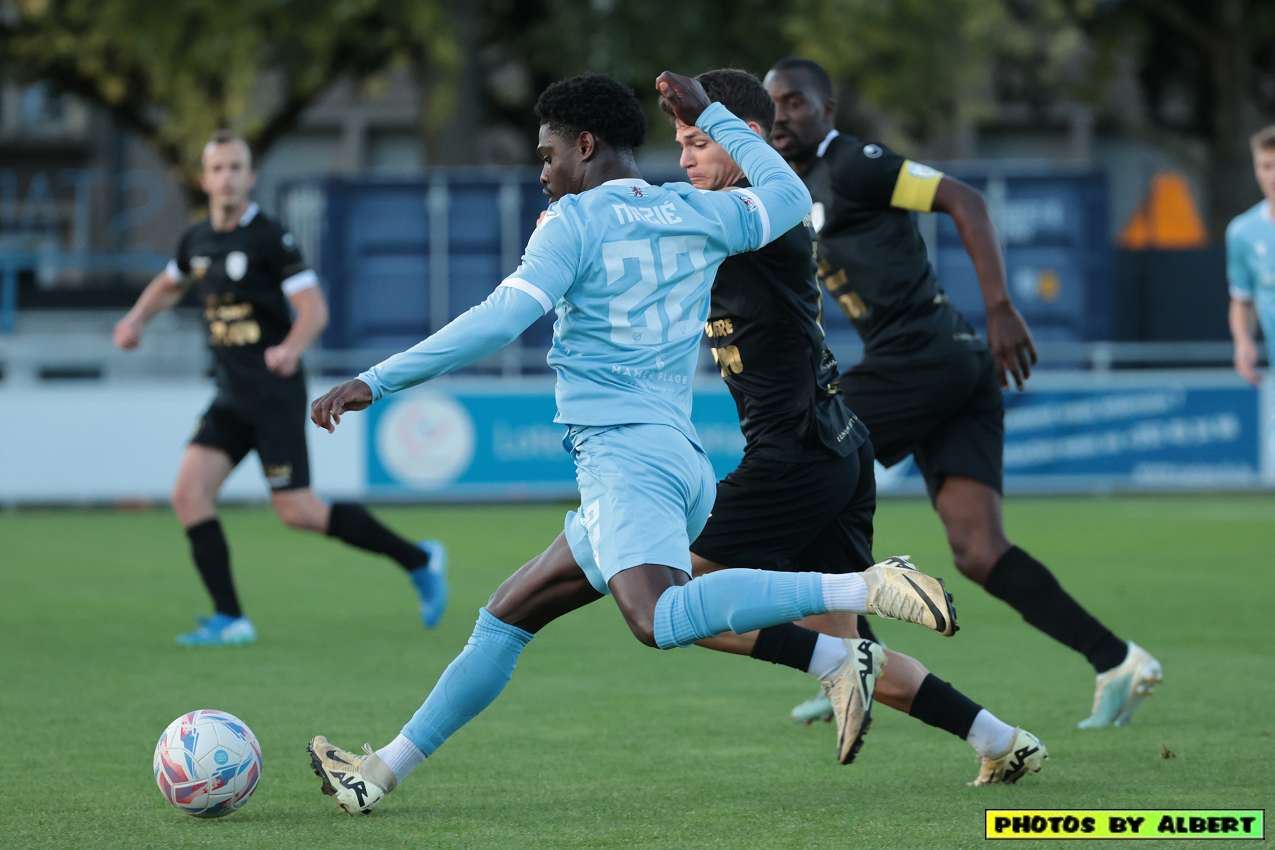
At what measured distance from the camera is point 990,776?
19.8 ft

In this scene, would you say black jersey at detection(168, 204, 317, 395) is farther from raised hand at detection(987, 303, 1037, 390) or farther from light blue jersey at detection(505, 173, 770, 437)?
light blue jersey at detection(505, 173, 770, 437)

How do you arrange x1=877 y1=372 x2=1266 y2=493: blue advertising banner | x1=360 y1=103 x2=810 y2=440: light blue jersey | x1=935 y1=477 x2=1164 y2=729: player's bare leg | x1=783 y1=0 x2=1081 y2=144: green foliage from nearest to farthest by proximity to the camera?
x1=360 y1=103 x2=810 y2=440: light blue jersey < x1=935 y1=477 x2=1164 y2=729: player's bare leg < x1=877 y1=372 x2=1266 y2=493: blue advertising banner < x1=783 y1=0 x2=1081 y2=144: green foliage

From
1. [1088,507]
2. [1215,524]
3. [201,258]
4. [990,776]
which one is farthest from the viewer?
[1088,507]

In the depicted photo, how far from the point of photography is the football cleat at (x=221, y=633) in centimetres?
988

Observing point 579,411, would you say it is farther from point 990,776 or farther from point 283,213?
point 283,213

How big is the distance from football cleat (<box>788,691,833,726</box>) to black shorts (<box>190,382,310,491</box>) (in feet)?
11.6

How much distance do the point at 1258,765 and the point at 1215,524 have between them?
10765 millimetres

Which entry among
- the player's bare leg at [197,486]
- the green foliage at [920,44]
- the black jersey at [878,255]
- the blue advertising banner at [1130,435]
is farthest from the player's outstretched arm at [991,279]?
the green foliage at [920,44]

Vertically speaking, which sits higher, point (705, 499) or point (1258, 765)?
point (705, 499)

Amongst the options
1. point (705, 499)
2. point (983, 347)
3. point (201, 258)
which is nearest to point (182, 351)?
point (201, 258)

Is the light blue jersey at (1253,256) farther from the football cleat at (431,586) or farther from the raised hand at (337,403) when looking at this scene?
the raised hand at (337,403)

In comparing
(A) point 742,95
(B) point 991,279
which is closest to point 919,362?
(B) point 991,279

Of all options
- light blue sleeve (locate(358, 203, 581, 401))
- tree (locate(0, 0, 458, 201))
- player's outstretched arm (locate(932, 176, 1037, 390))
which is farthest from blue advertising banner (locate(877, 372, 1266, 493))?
light blue sleeve (locate(358, 203, 581, 401))

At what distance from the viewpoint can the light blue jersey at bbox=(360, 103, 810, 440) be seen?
518 cm
